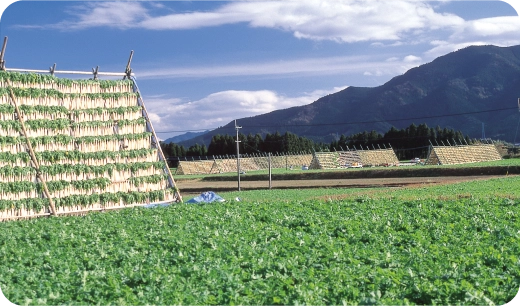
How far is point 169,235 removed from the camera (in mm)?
15484

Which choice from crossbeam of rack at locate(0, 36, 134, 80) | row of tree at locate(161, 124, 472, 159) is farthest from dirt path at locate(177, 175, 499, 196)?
row of tree at locate(161, 124, 472, 159)

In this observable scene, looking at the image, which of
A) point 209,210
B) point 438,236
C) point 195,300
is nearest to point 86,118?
point 209,210

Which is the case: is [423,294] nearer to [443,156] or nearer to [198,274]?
[198,274]

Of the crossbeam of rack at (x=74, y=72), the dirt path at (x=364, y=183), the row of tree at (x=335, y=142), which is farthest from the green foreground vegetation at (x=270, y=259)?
the row of tree at (x=335, y=142)

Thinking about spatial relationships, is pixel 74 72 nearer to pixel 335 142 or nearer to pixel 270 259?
pixel 270 259

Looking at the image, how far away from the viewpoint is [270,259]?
11930 millimetres

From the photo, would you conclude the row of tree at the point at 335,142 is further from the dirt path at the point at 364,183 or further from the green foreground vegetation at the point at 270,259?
the green foreground vegetation at the point at 270,259

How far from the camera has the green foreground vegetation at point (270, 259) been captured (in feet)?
31.0

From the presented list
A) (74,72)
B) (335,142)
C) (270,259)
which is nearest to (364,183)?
(74,72)

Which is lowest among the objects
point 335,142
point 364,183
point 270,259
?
point 364,183

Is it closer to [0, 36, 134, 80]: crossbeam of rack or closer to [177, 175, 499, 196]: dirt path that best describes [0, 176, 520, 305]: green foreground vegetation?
[0, 36, 134, 80]: crossbeam of rack

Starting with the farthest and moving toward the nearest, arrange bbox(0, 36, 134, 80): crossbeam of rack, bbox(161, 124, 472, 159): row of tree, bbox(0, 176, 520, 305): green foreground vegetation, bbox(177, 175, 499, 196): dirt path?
bbox(161, 124, 472, 159): row of tree → bbox(177, 175, 499, 196): dirt path → bbox(0, 36, 134, 80): crossbeam of rack → bbox(0, 176, 520, 305): green foreground vegetation

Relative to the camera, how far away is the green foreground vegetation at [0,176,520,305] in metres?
9.45

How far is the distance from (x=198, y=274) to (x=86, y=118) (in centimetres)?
1839
